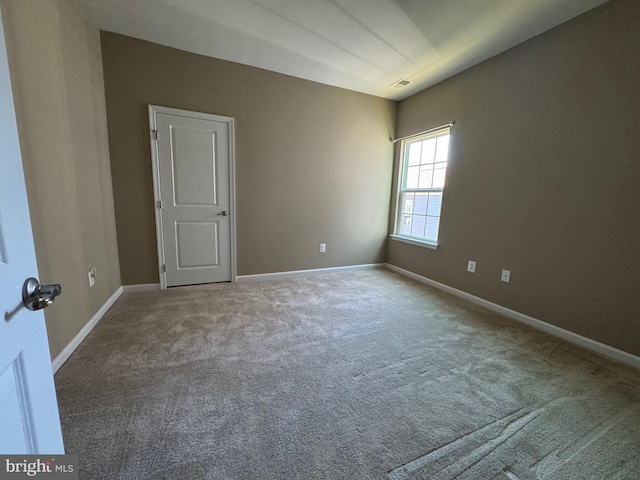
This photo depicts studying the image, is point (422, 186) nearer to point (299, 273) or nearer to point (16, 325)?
point (299, 273)

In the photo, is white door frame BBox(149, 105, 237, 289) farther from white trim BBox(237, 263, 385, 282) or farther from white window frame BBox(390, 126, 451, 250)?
white window frame BBox(390, 126, 451, 250)

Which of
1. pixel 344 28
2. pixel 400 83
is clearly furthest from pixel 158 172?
pixel 400 83

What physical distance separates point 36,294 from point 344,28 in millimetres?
2774

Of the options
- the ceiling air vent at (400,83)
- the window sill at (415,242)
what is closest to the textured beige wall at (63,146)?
the ceiling air vent at (400,83)

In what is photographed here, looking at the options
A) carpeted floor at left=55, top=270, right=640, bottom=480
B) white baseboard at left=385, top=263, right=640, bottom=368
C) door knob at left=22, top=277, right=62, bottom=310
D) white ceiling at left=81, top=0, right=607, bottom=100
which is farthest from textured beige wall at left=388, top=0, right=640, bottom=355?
door knob at left=22, top=277, right=62, bottom=310

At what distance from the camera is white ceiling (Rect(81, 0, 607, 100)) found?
2.01 meters

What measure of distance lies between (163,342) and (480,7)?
11.7ft

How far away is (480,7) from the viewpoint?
77.4 inches

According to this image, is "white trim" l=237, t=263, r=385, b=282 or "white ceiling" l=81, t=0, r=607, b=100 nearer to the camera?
"white ceiling" l=81, t=0, r=607, b=100

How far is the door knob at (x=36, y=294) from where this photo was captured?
0.59 m

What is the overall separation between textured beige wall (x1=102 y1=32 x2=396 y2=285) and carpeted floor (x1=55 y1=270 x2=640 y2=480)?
1222mm

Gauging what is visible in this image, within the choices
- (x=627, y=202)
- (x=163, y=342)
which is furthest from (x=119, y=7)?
(x=627, y=202)

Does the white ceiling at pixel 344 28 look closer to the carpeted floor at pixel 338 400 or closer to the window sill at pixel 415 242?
the window sill at pixel 415 242

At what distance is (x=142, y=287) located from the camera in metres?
2.93
